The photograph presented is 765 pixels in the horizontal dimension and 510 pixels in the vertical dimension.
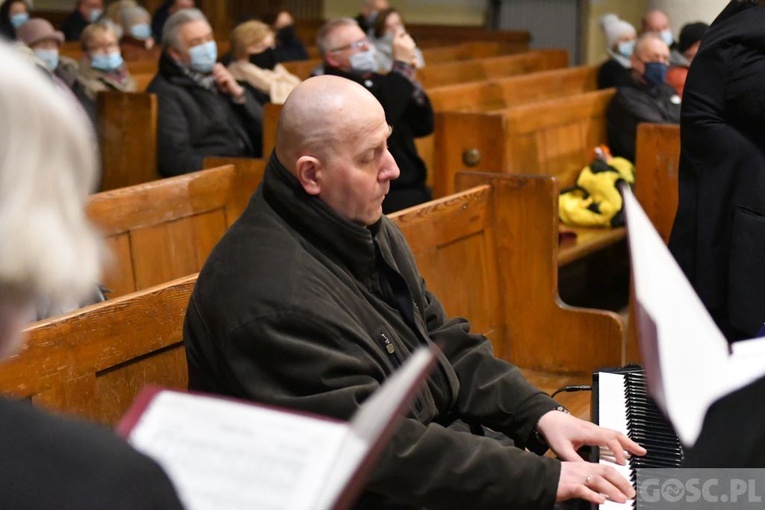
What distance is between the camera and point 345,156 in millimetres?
2088

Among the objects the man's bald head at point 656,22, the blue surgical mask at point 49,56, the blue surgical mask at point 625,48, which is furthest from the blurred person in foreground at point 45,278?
the man's bald head at point 656,22

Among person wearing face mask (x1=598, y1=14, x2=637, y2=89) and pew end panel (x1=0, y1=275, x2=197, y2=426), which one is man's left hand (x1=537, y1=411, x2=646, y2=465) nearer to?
pew end panel (x1=0, y1=275, x2=197, y2=426)

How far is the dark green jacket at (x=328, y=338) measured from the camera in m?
1.90

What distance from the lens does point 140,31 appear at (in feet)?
27.9

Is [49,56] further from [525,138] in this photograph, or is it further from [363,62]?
[525,138]

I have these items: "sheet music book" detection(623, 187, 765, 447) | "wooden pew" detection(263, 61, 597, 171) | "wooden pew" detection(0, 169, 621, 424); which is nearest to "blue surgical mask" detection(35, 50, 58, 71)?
"wooden pew" detection(263, 61, 597, 171)

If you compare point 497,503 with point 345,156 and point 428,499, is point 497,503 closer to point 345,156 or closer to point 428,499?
point 428,499

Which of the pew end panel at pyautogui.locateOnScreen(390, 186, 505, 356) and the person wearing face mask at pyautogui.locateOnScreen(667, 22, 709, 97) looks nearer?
the pew end panel at pyautogui.locateOnScreen(390, 186, 505, 356)

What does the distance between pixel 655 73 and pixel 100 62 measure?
317 cm

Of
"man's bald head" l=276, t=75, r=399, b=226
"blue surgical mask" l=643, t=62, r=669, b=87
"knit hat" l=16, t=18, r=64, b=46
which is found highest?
"man's bald head" l=276, t=75, r=399, b=226

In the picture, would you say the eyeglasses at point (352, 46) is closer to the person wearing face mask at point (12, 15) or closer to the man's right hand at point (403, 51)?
the man's right hand at point (403, 51)

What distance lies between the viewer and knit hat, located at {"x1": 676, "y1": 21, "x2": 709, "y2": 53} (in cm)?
674

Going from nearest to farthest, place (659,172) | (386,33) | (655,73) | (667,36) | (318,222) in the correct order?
(318,222), (659,172), (655,73), (386,33), (667,36)

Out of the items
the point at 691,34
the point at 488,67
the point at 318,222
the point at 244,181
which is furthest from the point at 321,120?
the point at 488,67
